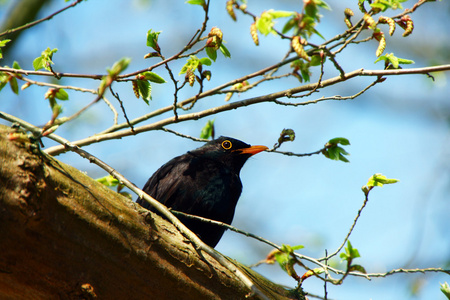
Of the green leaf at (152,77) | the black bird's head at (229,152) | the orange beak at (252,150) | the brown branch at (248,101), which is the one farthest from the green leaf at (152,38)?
the orange beak at (252,150)

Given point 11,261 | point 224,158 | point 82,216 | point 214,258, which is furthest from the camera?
point 224,158

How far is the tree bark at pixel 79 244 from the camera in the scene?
232 cm

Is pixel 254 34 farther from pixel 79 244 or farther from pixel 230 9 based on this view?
pixel 79 244

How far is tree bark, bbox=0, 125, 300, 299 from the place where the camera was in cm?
232

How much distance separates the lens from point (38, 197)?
7.75 feet

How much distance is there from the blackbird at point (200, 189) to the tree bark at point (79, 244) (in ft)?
4.67

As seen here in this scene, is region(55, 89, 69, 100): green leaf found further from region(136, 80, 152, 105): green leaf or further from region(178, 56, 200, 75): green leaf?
region(178, 56, 200, 75): green leaf

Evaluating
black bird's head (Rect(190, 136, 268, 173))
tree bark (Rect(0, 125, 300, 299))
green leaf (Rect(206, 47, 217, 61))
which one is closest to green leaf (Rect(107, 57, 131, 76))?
tree bark (Rect(0, 125, 300, 299))

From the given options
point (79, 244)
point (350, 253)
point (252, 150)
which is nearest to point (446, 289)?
point (350, 253)

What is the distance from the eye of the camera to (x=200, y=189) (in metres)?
4.61

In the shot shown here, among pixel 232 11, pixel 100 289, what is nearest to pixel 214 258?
pixel 100 289

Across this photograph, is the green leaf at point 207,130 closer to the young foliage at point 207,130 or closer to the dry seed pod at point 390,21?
the young foliage at point 207,130

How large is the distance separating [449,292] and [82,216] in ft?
→ 7.57

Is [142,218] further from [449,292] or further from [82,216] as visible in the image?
[449,292]
